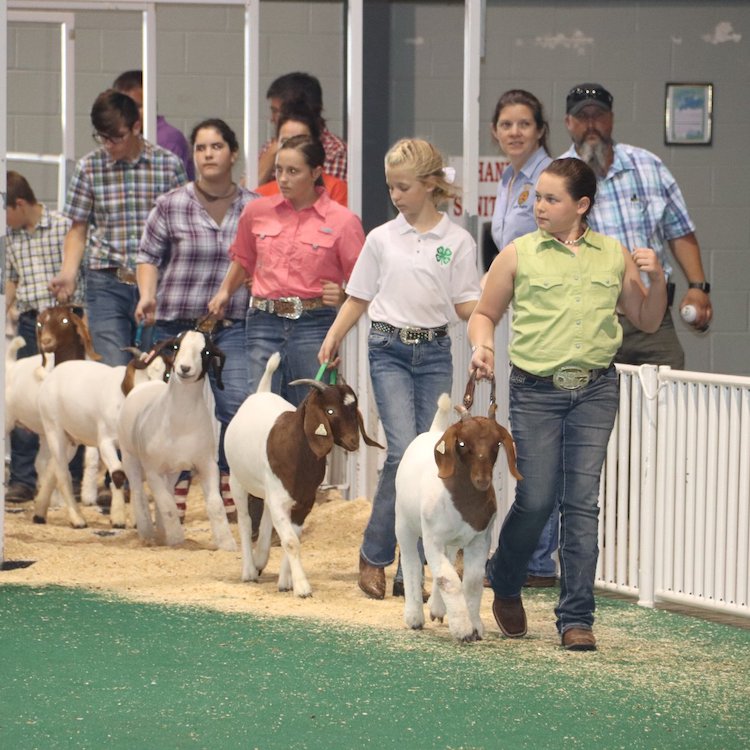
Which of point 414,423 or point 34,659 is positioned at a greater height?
point 414,423

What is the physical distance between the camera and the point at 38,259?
10180 mm

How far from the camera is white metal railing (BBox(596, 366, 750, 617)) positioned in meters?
6.54

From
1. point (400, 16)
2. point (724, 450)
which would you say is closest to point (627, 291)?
point (724, 450)

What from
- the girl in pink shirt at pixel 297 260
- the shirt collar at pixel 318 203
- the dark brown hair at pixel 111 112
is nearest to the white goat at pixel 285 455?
the girl in pink shirt at pixel 297 260

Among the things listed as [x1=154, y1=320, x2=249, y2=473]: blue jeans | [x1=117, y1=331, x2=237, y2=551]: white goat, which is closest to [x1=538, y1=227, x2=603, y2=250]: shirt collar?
[x1=117, y1=331, x2=237, y2=551]: white goat

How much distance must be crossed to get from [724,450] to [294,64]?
22.7 feet

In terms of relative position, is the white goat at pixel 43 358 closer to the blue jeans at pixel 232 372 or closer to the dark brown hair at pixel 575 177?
the blue jeans at pixel 232 372

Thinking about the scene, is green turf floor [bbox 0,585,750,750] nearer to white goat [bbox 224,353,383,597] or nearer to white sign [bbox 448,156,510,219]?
white goat [bbox 224,353,383,597]

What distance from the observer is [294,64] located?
501 inches

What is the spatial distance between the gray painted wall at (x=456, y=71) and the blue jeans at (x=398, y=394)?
19.2ft

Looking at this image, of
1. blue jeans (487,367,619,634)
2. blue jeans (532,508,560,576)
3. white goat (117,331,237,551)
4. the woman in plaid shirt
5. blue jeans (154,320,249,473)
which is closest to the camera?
blue jeans (487,367,619,634)

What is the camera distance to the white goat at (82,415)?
8625mm

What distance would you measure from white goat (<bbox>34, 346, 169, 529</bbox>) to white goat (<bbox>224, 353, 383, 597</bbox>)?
4.61ft

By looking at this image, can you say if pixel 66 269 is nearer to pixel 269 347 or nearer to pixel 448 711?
pixel 269 347
